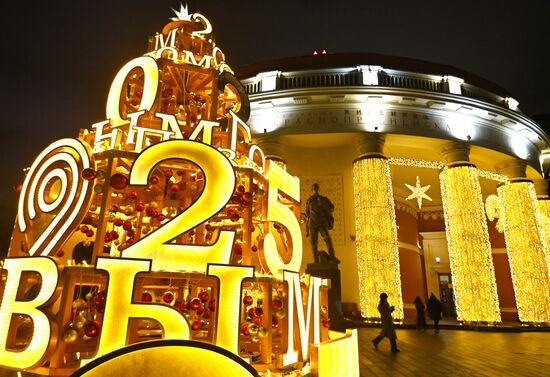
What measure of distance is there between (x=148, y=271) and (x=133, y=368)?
→ 0.68 m

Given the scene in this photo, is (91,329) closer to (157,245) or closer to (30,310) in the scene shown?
(30,310)

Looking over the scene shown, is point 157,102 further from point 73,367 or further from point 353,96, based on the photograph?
point 353,96

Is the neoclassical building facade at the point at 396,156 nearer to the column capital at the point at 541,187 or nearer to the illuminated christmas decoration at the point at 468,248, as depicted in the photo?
the illuminated christmas decoration at the point at 468,248

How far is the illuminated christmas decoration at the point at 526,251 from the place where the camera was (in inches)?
541

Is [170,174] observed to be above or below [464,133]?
below

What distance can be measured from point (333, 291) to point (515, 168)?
12200 mm

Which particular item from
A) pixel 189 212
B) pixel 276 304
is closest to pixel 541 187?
pixel 276 304

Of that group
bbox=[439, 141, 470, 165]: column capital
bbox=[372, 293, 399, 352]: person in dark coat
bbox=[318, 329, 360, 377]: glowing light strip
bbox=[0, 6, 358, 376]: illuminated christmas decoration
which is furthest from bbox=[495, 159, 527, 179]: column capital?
bbox=[318, 329, 360, 377]: glowing light strip

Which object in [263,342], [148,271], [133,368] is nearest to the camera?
[133,368]

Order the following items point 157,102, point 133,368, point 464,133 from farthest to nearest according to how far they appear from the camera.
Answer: point 464,133, point 157,102, point 133,368

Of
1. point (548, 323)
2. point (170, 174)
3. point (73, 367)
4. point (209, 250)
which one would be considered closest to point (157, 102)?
point (170, 174)

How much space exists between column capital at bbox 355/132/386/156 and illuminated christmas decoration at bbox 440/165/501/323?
297 cm

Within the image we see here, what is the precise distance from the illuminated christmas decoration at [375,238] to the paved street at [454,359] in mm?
3031

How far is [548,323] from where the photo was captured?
13430 millimetres
